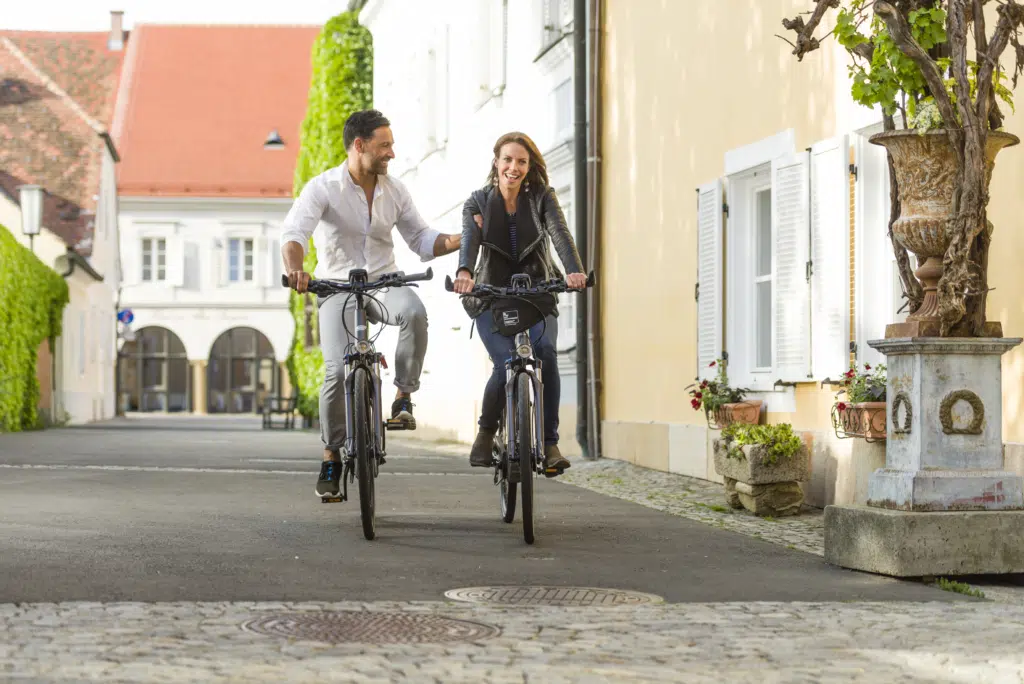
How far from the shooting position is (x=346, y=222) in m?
8.72

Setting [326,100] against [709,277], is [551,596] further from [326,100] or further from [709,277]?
[326,100]

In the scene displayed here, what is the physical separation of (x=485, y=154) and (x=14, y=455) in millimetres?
8510

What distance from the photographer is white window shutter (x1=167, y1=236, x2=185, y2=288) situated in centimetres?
5759

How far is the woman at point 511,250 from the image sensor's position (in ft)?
26.6

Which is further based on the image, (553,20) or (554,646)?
(553,20)

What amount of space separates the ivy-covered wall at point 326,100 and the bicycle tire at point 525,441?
2399 cm

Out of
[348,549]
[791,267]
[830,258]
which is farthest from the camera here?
[791,267]

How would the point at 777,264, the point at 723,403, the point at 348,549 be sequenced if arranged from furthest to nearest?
1. the point at 723,403
2. the point at 777,264
3. the point at 348,549

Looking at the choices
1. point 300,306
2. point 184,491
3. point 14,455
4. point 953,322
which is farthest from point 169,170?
point 953,322

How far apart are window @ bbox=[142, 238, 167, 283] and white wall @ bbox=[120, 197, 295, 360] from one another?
16 centimetres

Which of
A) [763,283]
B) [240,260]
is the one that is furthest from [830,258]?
[240,260]

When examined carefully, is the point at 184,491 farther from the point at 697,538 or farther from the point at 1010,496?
the point at 1010,496

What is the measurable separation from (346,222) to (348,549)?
1974 mm

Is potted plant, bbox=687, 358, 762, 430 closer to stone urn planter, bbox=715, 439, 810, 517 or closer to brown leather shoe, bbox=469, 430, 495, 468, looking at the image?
stone urn planter, bbox=715, 439, 810, 517
